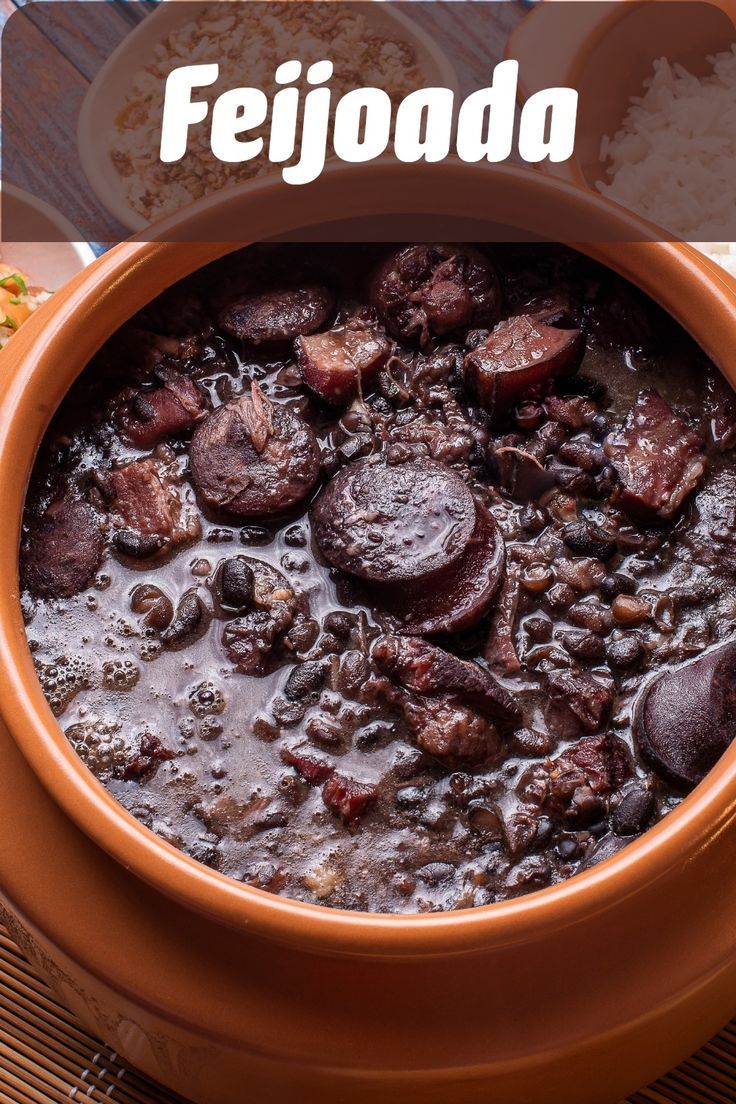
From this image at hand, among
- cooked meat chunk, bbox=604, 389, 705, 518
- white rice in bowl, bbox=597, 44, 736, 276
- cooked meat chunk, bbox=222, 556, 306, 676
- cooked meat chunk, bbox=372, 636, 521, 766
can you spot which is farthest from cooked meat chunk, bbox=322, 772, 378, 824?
white rice in bowl, bbox=597, 44, 736, 276

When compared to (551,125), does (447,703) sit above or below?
below

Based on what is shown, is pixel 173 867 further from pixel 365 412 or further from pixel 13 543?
pixel 365 412

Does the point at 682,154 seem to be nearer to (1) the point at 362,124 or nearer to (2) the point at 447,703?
(1) the point at 362,124

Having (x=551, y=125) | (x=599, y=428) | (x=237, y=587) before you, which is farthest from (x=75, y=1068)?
(x=551, y=125)

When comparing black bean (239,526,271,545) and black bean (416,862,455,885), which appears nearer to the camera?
black bean (416,862,455,885)

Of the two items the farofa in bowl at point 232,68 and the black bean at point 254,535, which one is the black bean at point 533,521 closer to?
the black bean at point 254,535

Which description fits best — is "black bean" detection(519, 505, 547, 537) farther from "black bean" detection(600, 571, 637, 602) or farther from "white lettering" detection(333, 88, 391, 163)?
"white lettering" detection(333, 88, 391, 163)
